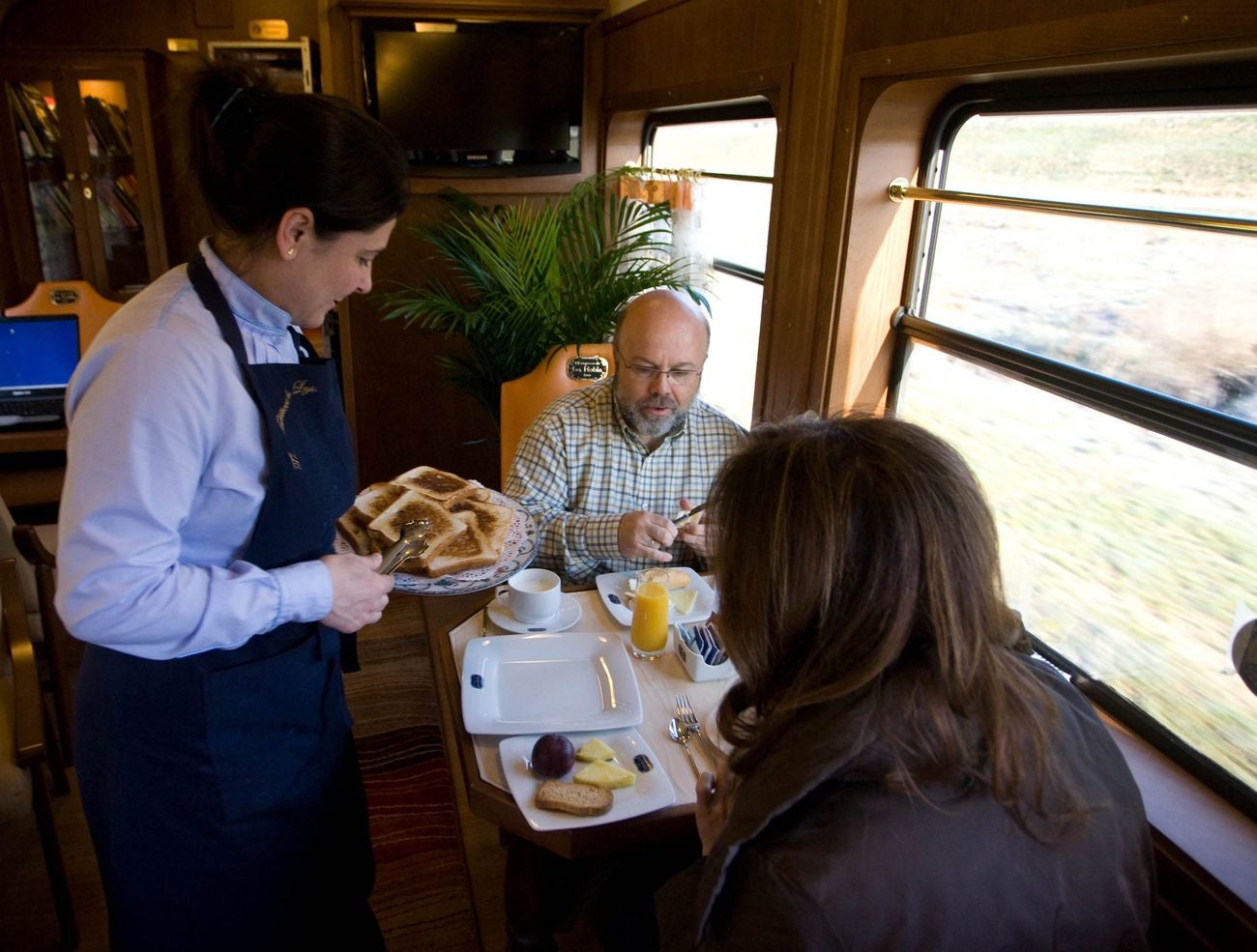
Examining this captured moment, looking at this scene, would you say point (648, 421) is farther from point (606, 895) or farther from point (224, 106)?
point (224, 106)

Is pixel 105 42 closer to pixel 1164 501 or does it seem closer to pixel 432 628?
pixel 432 628

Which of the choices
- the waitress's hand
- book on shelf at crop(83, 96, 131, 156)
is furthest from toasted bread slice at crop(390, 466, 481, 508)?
book on shelf at crop(83, 96, 131, 156)

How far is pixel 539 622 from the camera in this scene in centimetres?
165

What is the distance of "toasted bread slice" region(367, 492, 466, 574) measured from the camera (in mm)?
1736

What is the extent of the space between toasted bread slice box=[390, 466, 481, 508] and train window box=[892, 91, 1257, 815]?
1.15 metres

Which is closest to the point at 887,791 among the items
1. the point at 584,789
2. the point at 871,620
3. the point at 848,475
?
the point at 871,620

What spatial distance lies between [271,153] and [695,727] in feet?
3.40

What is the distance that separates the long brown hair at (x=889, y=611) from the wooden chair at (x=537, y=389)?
1.78m

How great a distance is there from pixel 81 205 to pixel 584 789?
15.5 ft

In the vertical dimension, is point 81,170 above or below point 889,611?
above

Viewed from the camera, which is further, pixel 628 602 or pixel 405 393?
pixel 405 393

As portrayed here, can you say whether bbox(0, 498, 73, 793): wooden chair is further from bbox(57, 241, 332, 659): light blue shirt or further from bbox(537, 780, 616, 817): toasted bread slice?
bbox(537, 780, 616, 817): toasted bread slice

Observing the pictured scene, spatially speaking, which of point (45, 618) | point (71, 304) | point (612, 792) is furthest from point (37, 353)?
point (612, 792)

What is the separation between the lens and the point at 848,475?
894mm
